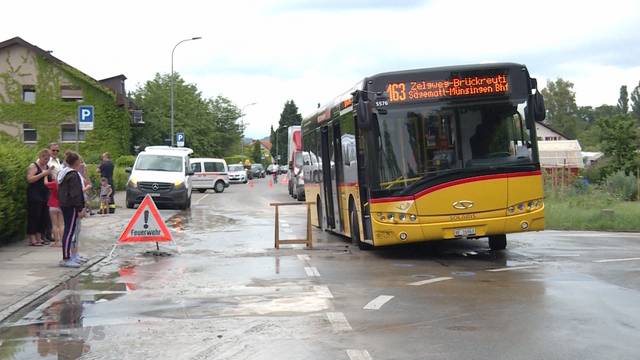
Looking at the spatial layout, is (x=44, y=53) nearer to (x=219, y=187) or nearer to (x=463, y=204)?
(x=219, y=187)

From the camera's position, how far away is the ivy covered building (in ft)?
174

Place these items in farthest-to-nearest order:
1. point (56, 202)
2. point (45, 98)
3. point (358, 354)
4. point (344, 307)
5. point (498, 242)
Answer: point (45, 98) → point (498, 242) → point (56, 202) → point (344, 307) → point (358, 354)

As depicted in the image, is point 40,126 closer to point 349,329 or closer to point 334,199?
point 334,199

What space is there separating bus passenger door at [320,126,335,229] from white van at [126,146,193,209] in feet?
34.1

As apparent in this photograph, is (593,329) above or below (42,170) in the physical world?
below

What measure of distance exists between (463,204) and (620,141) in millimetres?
51564

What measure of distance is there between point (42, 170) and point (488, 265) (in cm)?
828

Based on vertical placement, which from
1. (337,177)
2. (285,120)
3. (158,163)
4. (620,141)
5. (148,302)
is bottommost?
(148,302)

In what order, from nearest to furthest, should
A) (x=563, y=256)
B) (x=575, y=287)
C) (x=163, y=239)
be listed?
(x=575, y=287), (x=563, y=256), (x=163, y=239)

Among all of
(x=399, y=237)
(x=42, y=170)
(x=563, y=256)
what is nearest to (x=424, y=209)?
(x=399, y=237)

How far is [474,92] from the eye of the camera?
12.0 m

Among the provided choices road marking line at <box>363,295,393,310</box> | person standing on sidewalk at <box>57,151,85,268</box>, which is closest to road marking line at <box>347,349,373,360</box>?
road marking line at <box>363,295,393,310</box>

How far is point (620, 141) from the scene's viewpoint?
192ft

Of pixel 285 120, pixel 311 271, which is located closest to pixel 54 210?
pixel 311 271
